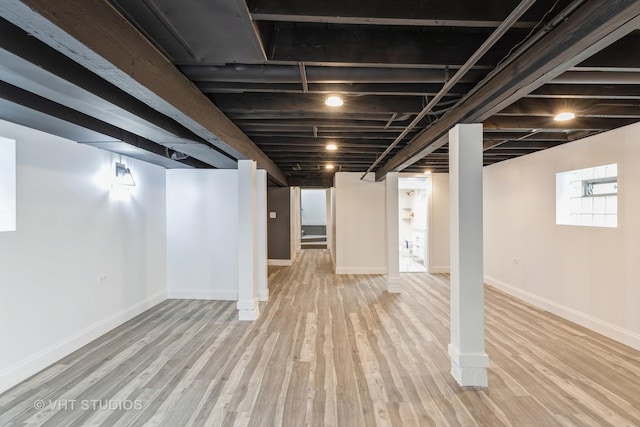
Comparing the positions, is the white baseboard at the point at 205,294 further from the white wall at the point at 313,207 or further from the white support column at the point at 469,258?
the white wall at the point at 313,207

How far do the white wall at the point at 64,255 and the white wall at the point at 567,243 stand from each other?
5.81 m

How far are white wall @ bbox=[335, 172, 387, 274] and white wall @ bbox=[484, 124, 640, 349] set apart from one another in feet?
6.97

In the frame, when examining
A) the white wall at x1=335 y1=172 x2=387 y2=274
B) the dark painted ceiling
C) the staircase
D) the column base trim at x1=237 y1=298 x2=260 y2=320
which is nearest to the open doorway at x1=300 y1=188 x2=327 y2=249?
the staircase

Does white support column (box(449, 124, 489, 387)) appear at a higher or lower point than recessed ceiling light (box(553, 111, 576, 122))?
lower

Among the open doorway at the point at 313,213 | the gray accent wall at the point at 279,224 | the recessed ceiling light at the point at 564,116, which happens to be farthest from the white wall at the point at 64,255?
the open doorway at the point at 313,213

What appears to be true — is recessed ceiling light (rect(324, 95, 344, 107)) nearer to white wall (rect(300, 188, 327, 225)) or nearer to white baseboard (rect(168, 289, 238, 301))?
white baseboard (rect(168, 289, 238, 301))

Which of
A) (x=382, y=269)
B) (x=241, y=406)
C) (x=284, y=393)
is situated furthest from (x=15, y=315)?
(x=382, y=269)

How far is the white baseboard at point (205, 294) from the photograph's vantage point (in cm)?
477

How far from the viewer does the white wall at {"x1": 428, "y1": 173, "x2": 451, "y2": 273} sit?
21.8 feet

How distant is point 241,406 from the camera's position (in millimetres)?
2143

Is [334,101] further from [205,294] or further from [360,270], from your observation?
[360,270]

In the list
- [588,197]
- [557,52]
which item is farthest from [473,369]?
[588,197]

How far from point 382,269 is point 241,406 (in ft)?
15.8

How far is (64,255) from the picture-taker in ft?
9.68
